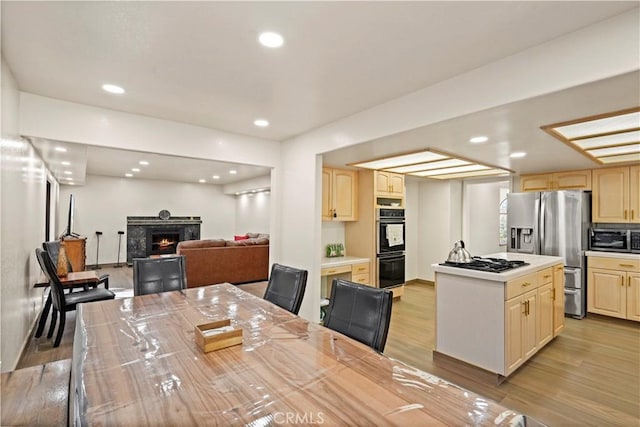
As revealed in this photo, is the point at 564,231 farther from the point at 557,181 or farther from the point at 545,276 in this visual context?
the point at 545,276

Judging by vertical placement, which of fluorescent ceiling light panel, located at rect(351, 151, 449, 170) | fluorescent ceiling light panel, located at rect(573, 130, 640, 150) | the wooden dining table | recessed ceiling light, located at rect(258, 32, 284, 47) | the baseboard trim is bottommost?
the baseboard trim

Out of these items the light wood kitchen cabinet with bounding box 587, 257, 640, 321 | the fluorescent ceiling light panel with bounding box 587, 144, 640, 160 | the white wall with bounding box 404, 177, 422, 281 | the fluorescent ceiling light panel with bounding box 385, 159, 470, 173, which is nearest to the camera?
the fluorescent ceiling light panel with bounding box 587, 144, 640, 160

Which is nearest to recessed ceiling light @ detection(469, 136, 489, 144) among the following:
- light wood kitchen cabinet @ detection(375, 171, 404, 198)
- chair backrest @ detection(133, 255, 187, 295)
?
light wood kitchen cabinet @ detection(375, 171, 404, 198)

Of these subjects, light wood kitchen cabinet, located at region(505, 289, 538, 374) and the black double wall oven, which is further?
the black double wall oven

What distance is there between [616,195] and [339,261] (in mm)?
3884

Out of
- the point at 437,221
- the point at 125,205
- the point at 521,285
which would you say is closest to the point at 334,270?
the point at 521,285

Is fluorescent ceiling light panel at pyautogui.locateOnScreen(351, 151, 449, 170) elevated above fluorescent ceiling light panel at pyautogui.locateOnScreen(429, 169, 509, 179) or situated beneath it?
situated beneath

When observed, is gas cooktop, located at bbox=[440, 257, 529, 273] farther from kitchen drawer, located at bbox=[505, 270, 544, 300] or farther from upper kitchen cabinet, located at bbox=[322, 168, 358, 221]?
upper kitchen cabinet, located at bbox=[322, 168, 358, 221]

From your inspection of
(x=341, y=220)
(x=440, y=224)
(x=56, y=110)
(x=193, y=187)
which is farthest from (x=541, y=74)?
(x=193, y=187)

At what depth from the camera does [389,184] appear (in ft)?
16.1


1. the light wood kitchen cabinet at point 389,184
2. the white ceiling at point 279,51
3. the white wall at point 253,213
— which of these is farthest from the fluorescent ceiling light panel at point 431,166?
the white wall at point 253,213

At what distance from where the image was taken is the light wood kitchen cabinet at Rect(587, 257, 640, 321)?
3.89 meters

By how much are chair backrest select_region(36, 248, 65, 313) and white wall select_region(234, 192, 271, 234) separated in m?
5.29

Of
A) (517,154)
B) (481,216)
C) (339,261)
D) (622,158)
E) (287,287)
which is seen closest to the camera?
(287,287)
